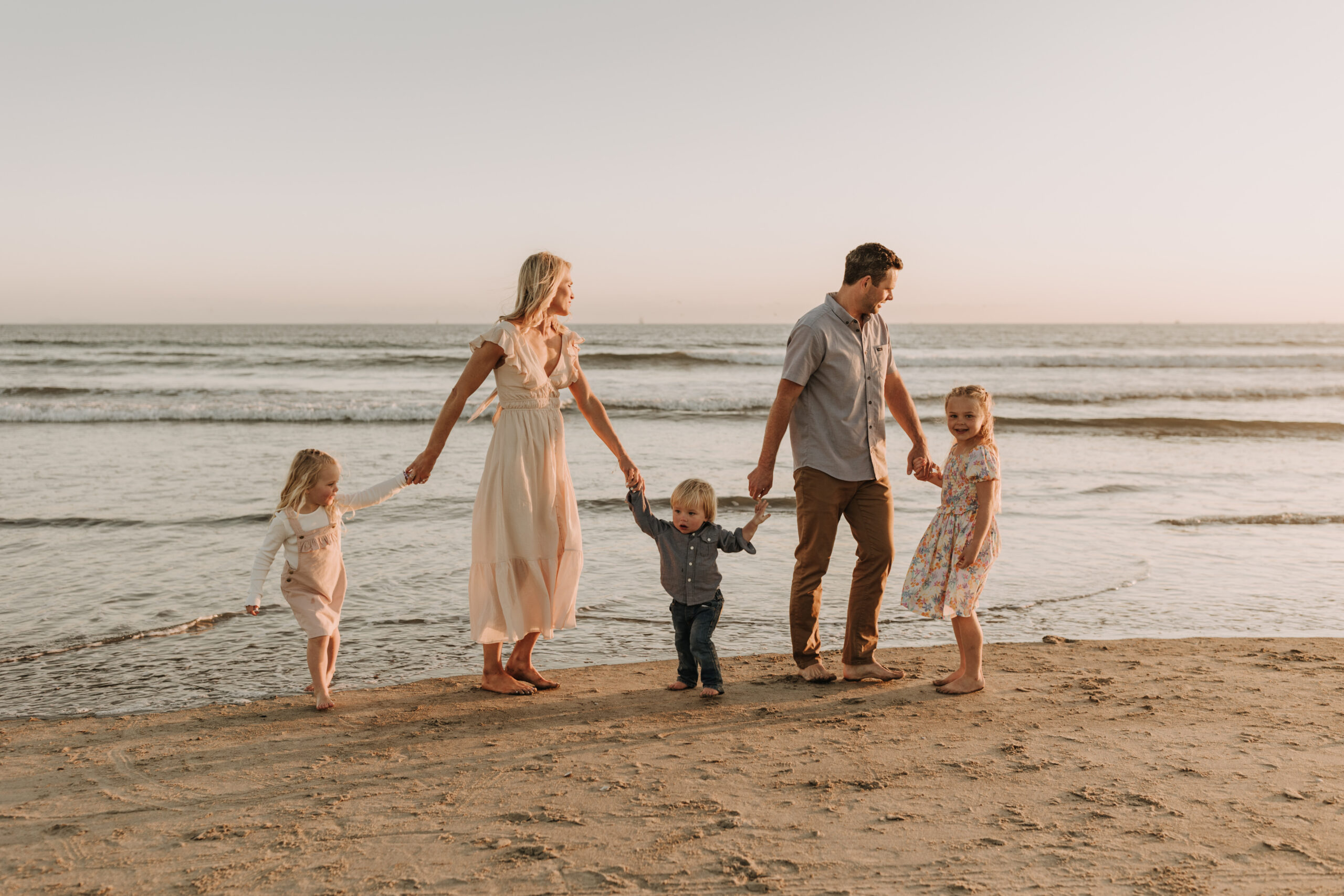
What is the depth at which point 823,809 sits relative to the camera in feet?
9.53

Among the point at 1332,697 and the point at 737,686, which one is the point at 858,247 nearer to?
the point at 737,686

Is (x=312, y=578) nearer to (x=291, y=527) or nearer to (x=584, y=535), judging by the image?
(x=291, y=527)

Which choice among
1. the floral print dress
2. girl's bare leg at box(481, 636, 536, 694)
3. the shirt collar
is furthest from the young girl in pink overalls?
the floral print dress

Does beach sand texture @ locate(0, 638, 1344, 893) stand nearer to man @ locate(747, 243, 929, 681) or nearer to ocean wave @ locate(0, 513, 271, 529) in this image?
man @ locate(747, 243, 929, 681)

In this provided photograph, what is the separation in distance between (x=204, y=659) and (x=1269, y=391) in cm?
2497

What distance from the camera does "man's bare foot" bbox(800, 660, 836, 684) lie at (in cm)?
427

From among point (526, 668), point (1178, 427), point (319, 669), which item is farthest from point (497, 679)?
point (1178, 427)

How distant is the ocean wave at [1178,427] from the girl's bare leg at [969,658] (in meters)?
12.9

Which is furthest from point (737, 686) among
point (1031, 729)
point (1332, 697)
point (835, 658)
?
point (1332, 697)

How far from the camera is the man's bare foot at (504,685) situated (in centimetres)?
412

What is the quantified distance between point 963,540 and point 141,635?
425 cm

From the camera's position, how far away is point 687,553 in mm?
4047

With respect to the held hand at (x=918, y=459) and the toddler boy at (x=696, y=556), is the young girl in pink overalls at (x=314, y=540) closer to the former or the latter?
the toddler boy at (x=696, y=556)

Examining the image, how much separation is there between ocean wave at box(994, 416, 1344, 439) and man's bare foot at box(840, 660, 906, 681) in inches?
507
